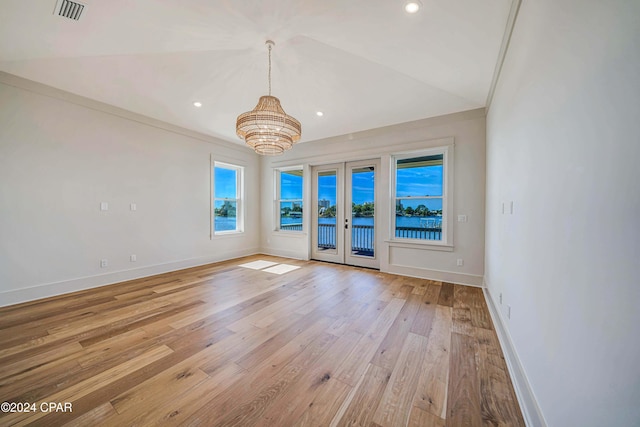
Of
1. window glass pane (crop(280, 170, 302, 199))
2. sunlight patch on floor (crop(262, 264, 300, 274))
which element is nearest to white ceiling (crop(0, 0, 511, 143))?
window glass pane (crop(280, 170, 302, 199))

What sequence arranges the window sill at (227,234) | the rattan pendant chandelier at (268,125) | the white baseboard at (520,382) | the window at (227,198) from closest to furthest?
1. the white baseboard at (520,382)
2. the rattan pendant chandelier at (268,125)
3. the window sill at (227,234)
4. the window at (227,198)

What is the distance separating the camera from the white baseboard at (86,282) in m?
3.07

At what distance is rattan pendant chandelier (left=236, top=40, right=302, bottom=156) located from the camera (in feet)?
8.79

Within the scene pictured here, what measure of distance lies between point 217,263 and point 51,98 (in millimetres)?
3742

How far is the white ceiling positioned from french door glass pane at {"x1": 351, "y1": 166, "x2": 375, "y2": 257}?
5.22ft

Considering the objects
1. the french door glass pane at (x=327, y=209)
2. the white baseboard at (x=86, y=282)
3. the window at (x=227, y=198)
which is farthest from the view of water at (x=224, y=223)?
the french door glass pane at (x=327, y=209)

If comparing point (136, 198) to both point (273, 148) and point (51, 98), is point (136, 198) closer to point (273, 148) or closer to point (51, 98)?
point (51, 98)

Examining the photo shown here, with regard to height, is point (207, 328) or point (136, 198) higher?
point (136, 198)

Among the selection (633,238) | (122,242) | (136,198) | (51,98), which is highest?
(51,98)


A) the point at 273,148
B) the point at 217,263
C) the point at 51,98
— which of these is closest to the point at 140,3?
the point at 273,148

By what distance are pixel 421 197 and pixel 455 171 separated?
0.71 metres

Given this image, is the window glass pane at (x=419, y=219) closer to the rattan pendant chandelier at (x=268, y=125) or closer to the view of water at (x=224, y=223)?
the rattan pendant chandelier at (x=268, y=125)

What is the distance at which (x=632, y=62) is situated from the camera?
726 mm

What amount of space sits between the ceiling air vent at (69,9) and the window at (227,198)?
11.3 feet
